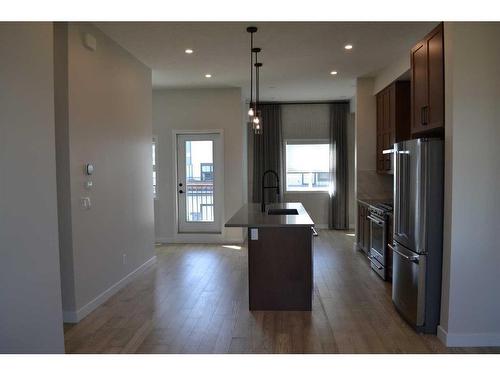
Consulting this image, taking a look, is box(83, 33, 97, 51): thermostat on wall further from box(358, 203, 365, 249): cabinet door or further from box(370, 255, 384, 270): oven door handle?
box(358, 203, 365, 249): cabinet door

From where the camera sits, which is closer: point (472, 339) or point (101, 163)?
point (472, 339)

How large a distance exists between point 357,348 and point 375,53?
361cm

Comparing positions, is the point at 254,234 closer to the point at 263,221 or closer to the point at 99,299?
the point at 263,221

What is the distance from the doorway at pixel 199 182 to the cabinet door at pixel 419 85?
398cm

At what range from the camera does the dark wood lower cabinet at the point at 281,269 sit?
3.76 metres

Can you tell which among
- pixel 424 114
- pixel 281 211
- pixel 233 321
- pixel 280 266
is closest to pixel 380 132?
pixel 281 211

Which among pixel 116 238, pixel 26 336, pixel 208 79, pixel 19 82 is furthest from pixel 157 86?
pixel 26 336

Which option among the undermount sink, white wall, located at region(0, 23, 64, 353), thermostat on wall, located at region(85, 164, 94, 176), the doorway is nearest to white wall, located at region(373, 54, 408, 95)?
the undermount sink

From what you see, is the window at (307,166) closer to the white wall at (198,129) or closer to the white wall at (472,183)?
the white wall at (198,129)

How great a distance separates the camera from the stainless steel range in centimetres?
471

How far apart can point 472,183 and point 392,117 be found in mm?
2753

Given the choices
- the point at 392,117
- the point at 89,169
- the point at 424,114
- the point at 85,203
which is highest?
the point at 392,117

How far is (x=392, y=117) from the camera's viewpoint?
17.9ft

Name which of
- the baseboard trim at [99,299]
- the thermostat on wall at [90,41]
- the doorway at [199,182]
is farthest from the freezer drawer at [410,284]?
→ the doorway at [199,182]
